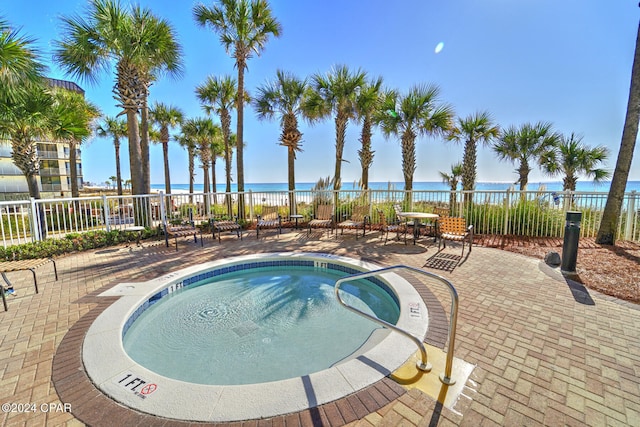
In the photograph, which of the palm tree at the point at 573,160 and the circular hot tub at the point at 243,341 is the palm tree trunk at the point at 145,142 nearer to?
the circular hot tub at the point at 243,341

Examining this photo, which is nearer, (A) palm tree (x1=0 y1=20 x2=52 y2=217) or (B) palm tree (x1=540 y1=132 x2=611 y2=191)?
(A) palm tree (x1=0 y1=20 x2=52 y2=217)

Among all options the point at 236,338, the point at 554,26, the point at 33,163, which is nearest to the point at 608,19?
the point at 554,26

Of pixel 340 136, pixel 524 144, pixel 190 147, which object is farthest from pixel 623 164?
pixel 190 147

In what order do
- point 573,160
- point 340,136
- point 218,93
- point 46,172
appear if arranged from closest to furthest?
point 573,160
point 340,136
point 218,93
point 46,172

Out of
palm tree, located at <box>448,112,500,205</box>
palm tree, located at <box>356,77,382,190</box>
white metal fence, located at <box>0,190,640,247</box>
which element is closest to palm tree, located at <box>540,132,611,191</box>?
palm tree, located at <box>448,112,500,205</box>

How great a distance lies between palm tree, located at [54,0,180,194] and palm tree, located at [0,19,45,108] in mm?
1740

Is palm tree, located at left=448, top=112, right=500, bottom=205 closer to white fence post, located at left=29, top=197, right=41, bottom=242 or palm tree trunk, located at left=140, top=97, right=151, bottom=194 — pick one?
palm tree trunk, located at left=140, top=97, right=151, bottom=194

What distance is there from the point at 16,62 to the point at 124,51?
254 cm

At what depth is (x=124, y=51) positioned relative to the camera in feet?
25.0

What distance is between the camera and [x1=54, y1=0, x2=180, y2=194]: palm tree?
24.0ft

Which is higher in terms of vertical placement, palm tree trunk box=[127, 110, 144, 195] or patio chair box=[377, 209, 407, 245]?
palm tree trunk box=[127, 110, 144, 195]

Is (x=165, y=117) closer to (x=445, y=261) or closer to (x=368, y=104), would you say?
(x=368, y=104)

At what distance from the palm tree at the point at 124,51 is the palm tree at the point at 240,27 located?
215 cm

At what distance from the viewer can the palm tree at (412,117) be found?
9.58 metres
